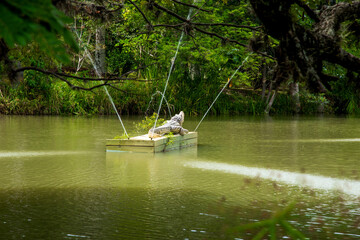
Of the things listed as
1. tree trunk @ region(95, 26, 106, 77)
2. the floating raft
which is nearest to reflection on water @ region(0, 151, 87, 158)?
the floating raft

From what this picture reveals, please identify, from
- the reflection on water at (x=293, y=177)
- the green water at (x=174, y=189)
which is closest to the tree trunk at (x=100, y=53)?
the green water at (x=174, y=189)

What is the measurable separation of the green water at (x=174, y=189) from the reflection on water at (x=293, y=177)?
0.05 feet

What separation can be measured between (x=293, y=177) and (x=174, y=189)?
209cm

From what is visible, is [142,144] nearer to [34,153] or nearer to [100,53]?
[34,153]

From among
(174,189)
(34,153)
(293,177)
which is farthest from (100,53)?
(174,189)

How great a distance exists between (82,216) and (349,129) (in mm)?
→ 13760

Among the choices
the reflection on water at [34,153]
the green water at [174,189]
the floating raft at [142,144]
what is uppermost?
the floating raft at [142,144]

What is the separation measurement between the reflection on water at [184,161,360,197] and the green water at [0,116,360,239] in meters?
0.02

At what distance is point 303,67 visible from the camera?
114 inches

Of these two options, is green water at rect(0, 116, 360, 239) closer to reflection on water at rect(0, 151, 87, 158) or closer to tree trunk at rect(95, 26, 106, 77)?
reflection on water at rect(0, 151, 87, 158)

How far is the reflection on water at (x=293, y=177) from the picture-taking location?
7.03 metres

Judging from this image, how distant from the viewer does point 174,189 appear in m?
6.86

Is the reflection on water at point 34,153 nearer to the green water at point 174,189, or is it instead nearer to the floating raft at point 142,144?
the green water at point 174,189

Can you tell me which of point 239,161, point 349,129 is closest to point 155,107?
point 349,129
